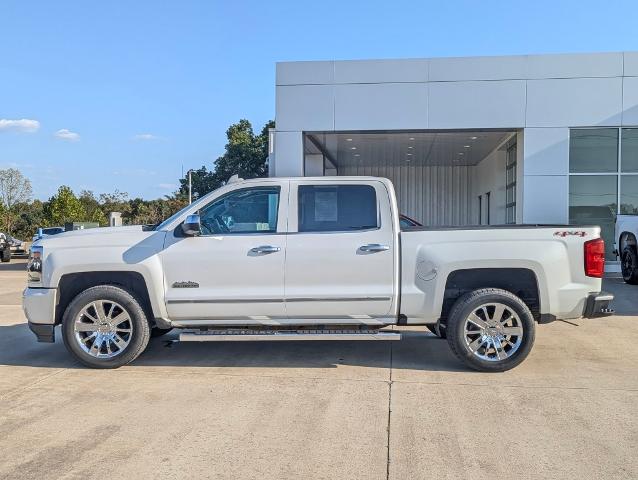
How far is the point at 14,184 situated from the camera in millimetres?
55094

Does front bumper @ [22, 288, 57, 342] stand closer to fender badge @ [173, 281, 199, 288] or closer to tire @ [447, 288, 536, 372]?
fender badge @ [173, 281, 199, 288]

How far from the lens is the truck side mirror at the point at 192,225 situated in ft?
19.2

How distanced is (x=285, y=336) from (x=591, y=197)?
12.6 m

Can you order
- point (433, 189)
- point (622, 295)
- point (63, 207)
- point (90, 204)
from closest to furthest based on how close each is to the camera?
point (622, 295)
point (433, 189)
point (63, 207)
point (90, 204)

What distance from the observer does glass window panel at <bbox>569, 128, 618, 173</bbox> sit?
615 inches

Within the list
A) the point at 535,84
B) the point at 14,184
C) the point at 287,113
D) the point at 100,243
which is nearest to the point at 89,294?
the point at 100,243

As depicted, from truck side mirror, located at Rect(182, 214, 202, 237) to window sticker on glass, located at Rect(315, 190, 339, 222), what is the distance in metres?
1.21

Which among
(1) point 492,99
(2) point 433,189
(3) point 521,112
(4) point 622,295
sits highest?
(1) point 492,99

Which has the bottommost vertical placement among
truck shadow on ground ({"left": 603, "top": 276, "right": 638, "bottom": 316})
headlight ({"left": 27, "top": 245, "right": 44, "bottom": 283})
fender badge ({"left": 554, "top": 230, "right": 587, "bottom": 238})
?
truck shadow on ground ({"left": 603, "top": 276, "right": 638, "bottom": 316})

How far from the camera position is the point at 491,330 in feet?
19.6

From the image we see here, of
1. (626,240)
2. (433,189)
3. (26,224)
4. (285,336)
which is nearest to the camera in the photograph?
(285,336)

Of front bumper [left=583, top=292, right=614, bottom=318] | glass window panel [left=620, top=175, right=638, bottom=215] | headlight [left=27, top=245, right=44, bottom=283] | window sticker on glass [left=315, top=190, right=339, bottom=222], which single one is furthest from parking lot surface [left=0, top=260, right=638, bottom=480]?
glass window panel [left=620, top=175, right=638, bottom=215]

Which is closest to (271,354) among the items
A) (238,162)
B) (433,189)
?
(433,189)

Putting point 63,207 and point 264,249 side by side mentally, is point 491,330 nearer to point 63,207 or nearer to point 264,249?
point 264,249
